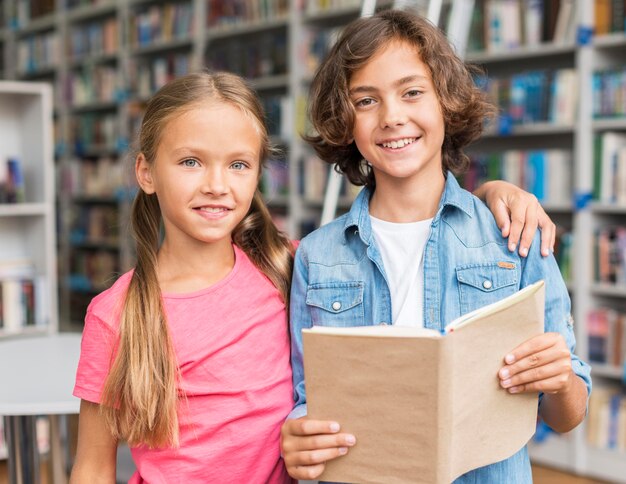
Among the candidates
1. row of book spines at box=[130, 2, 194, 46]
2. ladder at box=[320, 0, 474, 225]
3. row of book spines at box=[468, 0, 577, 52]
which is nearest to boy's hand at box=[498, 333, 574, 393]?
ladder at box=[320, 0, 474, 225]

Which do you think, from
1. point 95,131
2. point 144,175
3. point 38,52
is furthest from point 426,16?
point 38,52

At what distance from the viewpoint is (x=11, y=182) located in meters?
3.12

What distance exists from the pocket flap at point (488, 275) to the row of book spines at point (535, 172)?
2.22m

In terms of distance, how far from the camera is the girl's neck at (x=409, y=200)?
1.22 meters

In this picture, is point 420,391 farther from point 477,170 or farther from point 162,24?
point 162,24

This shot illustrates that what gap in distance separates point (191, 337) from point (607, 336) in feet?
7.86

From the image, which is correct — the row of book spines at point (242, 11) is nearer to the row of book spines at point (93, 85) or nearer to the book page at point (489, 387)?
the row of book spines at point (93, 85)

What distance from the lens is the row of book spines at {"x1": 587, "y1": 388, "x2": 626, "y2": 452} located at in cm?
310

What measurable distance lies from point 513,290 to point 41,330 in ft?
8.17

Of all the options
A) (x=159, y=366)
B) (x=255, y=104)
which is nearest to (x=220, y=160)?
(x=255, y=104)

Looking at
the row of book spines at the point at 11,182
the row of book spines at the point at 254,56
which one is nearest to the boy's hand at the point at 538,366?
the row of book spines at the point at 11,182

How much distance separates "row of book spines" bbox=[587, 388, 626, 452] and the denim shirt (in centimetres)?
214

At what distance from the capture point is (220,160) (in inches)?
47.3

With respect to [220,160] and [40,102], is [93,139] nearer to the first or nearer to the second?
[40,102]
